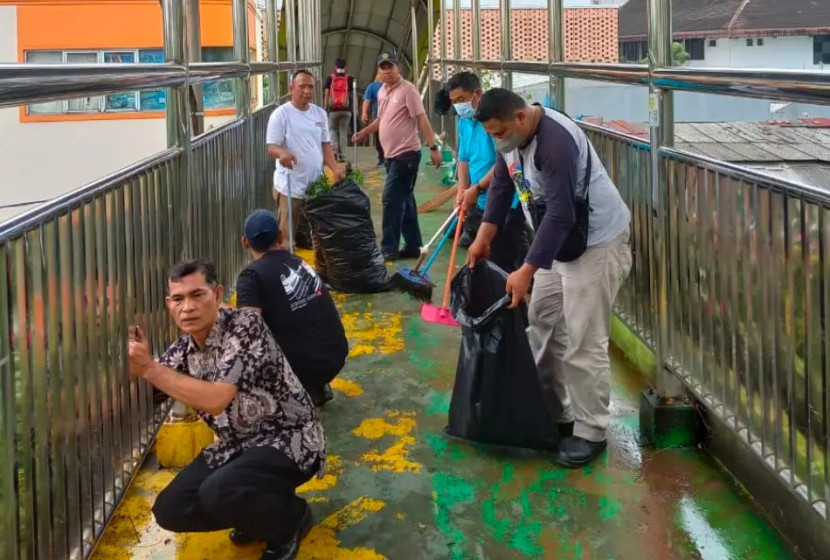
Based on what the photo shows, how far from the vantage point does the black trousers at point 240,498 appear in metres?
2.54

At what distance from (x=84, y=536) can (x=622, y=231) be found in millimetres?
2068

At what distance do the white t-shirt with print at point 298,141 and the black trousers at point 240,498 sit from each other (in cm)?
331

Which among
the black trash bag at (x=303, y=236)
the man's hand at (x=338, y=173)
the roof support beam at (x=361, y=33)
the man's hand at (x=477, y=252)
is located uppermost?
the roof support beam at (x=361, y=33)

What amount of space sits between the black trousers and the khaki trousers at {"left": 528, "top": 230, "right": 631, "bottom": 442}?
1.16 meters

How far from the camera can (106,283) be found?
2.67 meters

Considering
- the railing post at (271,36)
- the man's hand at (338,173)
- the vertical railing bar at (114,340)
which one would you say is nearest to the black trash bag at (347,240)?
the man's hand at (338,173)

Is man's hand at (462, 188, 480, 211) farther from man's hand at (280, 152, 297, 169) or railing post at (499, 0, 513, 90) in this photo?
railing post at (499, 0, 513, 90)

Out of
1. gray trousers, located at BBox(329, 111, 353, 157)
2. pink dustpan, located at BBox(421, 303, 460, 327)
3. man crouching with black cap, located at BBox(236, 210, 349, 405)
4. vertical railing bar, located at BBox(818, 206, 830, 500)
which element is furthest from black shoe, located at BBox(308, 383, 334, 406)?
gray trousers, located at BBox(329, 111, 353, 157)

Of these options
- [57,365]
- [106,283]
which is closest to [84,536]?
[57,365]

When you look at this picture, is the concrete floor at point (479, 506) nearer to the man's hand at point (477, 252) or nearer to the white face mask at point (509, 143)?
the man's hand at point (477, 252)

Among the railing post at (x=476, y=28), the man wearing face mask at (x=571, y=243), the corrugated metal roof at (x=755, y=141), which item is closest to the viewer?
the corrugated metal roof at (x=755, y=141)

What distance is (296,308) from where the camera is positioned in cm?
348

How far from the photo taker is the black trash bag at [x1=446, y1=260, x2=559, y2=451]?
3258 millimetres

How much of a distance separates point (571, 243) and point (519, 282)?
0.80 feet
